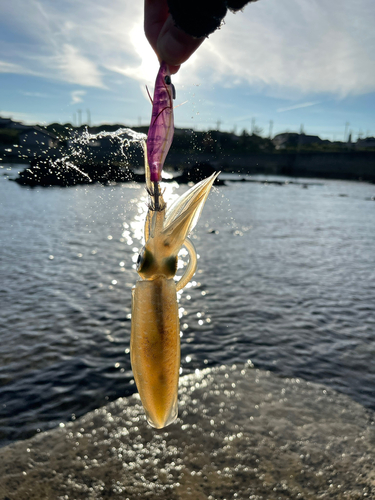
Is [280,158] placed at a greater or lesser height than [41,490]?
greater

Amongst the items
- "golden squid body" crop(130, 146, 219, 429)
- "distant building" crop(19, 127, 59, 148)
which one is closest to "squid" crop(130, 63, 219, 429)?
"golden squid body" crop(130, 146, 219, 429)

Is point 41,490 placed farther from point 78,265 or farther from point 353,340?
point 78,265

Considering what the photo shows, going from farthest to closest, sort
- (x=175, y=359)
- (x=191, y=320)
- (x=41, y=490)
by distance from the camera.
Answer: (x=191, y=320), (x=41, y=490), (x=175, y=359)

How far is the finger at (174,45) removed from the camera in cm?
114

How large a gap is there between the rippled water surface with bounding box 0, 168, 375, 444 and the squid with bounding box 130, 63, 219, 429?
108 mm

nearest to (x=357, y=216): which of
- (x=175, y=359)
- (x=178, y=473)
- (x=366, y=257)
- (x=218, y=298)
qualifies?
(x=366, y=257)

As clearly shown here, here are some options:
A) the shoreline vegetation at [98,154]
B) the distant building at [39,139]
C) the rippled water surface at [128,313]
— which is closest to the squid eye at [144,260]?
the rippled water surface at [128,313]

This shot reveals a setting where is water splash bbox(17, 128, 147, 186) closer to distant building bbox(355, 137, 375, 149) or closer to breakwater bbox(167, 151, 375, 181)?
breakwater bbox(167, 151, 375, 181)

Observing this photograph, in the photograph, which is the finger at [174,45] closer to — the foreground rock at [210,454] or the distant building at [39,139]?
the distant building at [39,139]

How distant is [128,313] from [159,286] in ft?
28.6

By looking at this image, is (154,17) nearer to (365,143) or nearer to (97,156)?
(97,156)

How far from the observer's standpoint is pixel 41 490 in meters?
4.11

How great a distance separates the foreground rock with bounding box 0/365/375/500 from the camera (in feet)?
13.7

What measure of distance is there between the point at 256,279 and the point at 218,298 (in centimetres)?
249
